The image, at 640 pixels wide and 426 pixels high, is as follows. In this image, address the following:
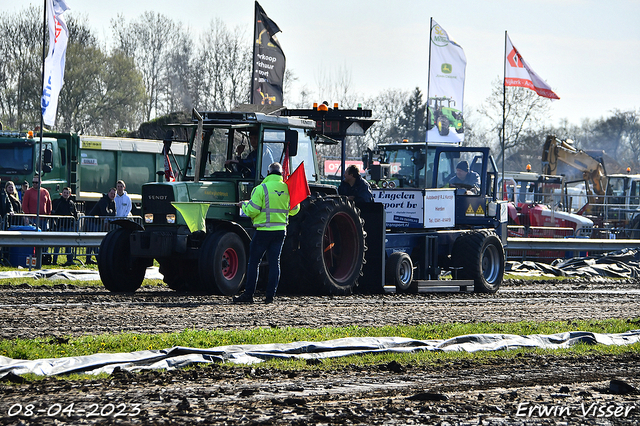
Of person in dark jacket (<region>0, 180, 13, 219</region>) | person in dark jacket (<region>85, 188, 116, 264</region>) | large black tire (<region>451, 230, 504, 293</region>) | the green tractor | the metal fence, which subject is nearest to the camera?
large black tire (<region>451, 230, 504, 293</region>)

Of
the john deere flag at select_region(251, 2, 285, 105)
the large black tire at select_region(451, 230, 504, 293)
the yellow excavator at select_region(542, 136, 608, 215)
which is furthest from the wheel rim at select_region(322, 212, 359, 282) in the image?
the yellow excavator at select_region(542, 136, 608, 215)

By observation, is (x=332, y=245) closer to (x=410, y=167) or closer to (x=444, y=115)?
(x=410, y=167)

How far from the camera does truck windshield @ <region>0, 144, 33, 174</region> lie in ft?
76.8

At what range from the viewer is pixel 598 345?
8781 mm

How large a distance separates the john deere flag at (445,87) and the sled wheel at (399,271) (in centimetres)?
668

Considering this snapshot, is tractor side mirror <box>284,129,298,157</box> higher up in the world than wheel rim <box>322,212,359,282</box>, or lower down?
higher up

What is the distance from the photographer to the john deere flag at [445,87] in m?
21.0

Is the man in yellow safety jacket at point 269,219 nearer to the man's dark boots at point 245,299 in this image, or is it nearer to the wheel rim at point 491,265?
the man's dark boots at point 245,299

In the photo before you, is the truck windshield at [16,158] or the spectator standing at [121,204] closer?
the spectator standing at [121,204]

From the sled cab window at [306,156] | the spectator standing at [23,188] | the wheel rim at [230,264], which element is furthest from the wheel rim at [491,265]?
the spectator standing at [23,188]

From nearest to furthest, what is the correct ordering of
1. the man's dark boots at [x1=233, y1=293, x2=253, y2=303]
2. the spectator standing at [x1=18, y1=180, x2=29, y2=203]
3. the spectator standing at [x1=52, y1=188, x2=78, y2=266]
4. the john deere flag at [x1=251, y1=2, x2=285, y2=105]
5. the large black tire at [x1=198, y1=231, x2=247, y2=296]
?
1. the man's dark boots at [x1=233, y1=293, x2=253, y2=303]
2. the large black tire at [x1=198, y1=231, x2=247, y2=296]
3. the spectator standing at [x1=52, y1=188, x2=78, y2=266]
4. the john deere flag at [x1=251, y1=2, x2=285, y2=105]
5. the spectator standing at [x1=18, y1=180, x2=29, y2=203]

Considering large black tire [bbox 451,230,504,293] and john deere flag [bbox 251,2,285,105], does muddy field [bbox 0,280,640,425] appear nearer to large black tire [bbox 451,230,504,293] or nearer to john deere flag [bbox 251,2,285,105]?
large black tire [bbox 451,230,504,293]

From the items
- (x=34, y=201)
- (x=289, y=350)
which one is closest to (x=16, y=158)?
(x=34, y=201)

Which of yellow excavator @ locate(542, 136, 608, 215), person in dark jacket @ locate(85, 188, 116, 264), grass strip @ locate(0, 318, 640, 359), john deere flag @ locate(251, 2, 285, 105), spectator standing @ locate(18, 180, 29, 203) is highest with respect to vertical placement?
john deere flag @ locate(251, 2, 285, 105)
